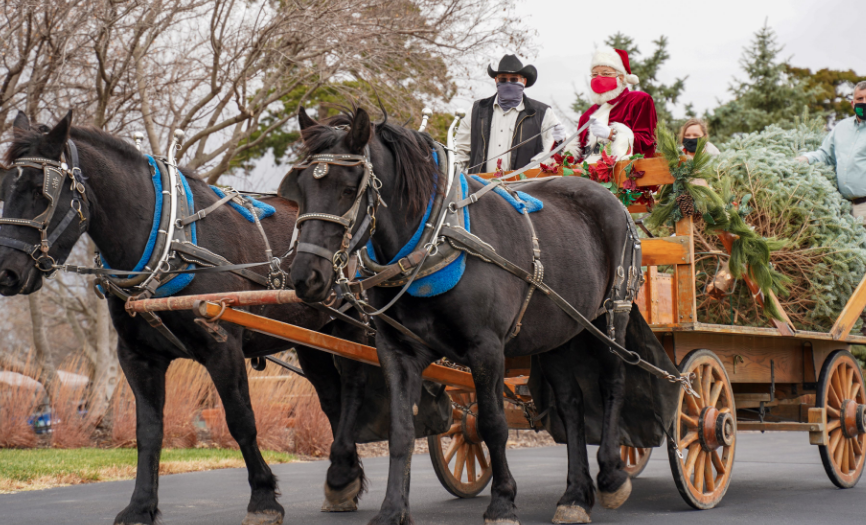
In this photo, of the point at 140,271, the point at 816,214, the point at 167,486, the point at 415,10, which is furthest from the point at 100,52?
the point at 816,214

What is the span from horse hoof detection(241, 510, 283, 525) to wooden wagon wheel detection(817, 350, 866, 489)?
13.3ft

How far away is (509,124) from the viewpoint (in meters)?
6.62

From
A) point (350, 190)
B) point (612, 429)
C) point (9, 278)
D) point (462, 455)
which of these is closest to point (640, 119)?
point (612, 429)

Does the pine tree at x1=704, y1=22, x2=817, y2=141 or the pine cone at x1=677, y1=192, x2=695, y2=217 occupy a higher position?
the pine tree at x1=704, y1=22, x2=817, y2=141

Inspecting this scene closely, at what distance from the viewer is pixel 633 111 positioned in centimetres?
689

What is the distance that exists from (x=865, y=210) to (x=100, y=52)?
7.64 metres

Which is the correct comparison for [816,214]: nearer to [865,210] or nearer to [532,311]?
[865,210]

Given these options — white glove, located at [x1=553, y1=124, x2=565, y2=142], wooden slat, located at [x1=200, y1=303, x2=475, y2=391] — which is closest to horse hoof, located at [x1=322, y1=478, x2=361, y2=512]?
wooden slat, located at [x1=200, y1=303, x2=475, y2=391]

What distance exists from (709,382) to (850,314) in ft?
5.61

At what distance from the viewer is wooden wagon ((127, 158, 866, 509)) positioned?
216 inches

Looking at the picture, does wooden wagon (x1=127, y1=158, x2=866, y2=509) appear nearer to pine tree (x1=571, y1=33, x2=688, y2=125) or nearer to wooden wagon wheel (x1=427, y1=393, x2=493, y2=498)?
wooden wagon wheel (x1=427, y1=393, x2=493, y2=498)

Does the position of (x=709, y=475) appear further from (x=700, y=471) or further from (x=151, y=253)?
(x=151, y=253)

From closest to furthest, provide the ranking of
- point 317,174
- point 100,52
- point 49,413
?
point 317,174, point 100,52, point 49,413

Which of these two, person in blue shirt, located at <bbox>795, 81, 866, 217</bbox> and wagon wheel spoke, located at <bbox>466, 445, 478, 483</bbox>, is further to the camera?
person in blue shirt, located at <bbox>795, 81, 866, 217</bbox>
